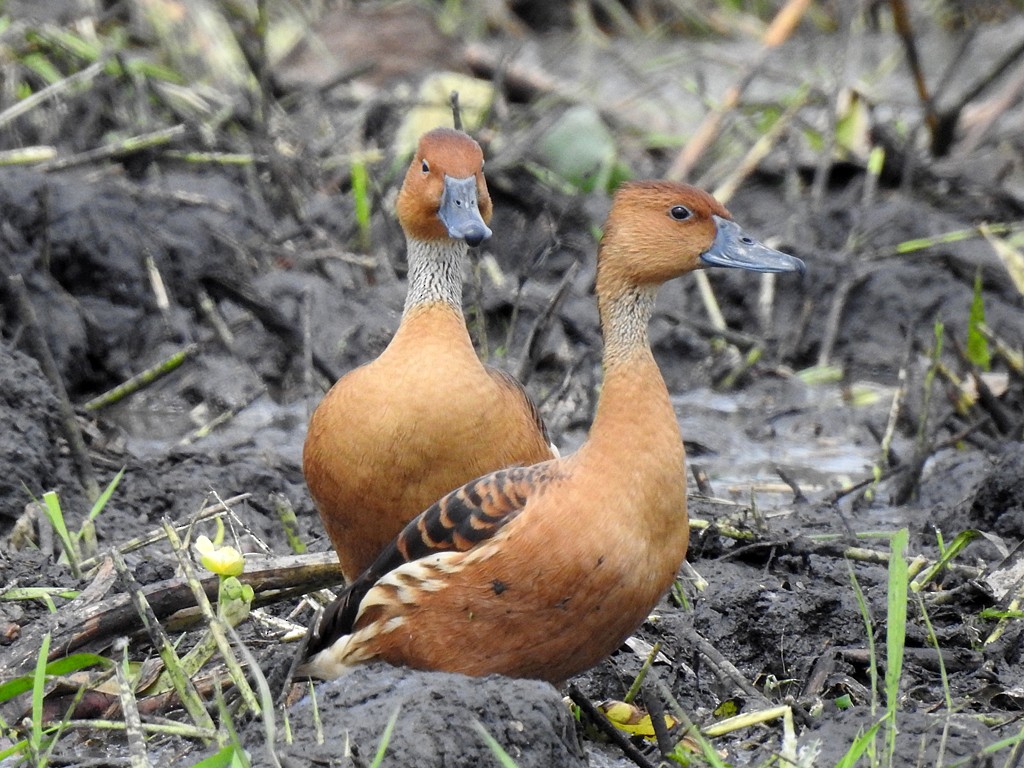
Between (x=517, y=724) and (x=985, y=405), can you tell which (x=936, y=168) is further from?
(x=517, y=724)

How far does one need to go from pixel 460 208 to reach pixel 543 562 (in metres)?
1.77

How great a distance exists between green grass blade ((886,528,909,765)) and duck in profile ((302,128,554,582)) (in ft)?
4.76

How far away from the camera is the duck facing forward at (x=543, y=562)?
12.6 feet

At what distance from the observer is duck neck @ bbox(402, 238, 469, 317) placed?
17.4 feet

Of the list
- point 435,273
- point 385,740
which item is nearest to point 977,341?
point 435,273

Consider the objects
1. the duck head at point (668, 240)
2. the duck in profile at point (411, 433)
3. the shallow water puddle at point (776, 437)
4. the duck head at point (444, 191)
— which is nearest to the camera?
the duck head at point (668, 240)

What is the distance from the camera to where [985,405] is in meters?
6.47

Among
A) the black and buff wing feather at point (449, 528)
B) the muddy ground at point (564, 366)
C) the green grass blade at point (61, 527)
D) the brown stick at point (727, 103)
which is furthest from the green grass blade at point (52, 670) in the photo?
the brown stick at point (727, 103)

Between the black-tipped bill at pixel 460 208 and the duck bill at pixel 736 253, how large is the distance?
0.92 meters

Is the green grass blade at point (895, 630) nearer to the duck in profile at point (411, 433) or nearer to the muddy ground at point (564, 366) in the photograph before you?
the muddy ground at point (564, 366)

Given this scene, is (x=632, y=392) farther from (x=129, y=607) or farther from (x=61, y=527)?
(x=61, y=527)

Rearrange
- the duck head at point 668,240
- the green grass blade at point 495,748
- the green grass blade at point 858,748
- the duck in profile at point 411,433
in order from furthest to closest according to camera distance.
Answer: the duck in profile at point 411,433
the duck head at point 668,240
the green grass blade at point 858,748
the green grass blade at point 495,748

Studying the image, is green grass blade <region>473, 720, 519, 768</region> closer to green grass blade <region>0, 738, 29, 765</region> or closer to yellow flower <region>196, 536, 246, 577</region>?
yellow flower <region>196, 536, 246, 577</region>

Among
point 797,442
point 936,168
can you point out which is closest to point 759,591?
point 797,442
